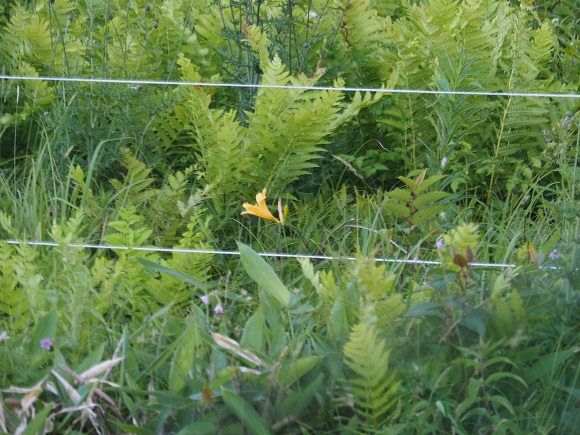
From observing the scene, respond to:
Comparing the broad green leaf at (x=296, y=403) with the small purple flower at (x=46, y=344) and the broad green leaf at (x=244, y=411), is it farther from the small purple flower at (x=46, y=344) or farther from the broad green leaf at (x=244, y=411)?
the small purple flower at (x=46, y=344)

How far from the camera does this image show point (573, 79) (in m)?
4.26

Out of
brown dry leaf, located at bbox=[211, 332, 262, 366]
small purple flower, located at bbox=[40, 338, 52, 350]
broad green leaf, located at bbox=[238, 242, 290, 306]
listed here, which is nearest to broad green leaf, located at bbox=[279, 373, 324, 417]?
brown dry leaf, located at bbox=[211, 332, 262, 366]

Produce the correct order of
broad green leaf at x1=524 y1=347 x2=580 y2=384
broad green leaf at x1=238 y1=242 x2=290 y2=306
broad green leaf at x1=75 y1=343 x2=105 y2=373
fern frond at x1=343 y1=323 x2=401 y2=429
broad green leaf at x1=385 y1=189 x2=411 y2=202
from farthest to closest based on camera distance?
broad green leaf at x1=385 y1=189 x2=411 y2=202 < broad green leaf at x1=238 y1=242 x2=290 y2=306 < broad green leaf at x1=75 y1=343 x2=105 y2=373 < broad green leaf at x1=524 y1=347 x2=580 y2=384 < fern frond at x1=343 y1=323 x2=401 y2=429

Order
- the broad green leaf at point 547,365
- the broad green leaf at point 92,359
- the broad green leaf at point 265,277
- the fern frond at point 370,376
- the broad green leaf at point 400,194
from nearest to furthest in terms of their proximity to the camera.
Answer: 1. the fern frond at point 370,376
2. the broad green leaf at point 547,365
3. the broad green leaf at point 92,359
4. the broad green leaf at point 265,277
5. the broad green leaf at point 400,194

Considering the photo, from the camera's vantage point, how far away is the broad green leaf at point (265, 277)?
2.45m

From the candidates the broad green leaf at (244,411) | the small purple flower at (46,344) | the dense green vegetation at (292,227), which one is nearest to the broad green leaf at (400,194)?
the dense green vegetation at (292,227)

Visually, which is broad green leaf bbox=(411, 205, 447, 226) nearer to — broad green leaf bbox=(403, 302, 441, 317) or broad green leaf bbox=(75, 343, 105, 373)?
broad green leaf bbox=(403, 302, 441, 317)

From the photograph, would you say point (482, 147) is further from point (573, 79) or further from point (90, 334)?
point (90, 334)

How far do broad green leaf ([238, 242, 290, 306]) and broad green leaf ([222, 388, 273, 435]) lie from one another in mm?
518

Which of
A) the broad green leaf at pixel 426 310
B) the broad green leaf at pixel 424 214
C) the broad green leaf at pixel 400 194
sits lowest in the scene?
the broad green leaf at pixel 426 310

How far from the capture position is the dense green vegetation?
2.02m

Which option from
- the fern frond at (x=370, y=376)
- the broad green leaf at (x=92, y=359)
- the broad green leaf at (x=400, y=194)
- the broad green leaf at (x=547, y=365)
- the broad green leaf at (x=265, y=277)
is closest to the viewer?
the fern frond at (x=370, y=376)

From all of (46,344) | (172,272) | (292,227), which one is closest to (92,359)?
(46,344)

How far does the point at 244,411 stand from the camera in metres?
1.94
